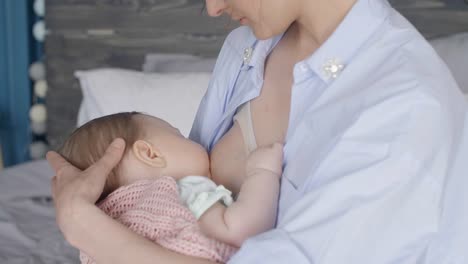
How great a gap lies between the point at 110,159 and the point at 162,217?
15 cm

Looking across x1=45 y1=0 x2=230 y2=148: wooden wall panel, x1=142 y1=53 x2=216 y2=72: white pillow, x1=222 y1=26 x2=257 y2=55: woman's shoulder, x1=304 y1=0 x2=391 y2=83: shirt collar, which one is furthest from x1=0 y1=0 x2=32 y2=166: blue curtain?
x1=304 y1=0 x2=391 y2=83: shirt collar

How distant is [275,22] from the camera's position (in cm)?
115

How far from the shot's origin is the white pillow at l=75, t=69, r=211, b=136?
2.24 m

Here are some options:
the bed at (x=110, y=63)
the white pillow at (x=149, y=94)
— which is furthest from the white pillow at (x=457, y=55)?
the white pillow at (x=149, y=94)

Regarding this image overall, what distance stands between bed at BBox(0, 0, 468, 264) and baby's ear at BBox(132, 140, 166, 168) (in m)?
0.82

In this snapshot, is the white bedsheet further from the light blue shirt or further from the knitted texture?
the light blue shirt

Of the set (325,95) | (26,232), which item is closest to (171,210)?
(325,95)

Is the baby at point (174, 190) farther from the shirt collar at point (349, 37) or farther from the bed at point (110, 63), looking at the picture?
the bed at point (110, 63)

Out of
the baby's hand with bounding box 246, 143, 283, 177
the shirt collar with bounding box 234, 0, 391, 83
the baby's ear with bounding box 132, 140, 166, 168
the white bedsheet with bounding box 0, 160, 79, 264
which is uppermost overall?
the shirt collar with bounding box 234, 0, 391, 83

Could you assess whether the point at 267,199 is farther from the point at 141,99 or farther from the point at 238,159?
the point at 141,99

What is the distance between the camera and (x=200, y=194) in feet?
3.70

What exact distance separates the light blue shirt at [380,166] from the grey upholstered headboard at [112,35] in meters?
1.60

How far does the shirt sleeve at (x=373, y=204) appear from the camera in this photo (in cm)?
92

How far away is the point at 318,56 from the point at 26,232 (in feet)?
4.22
